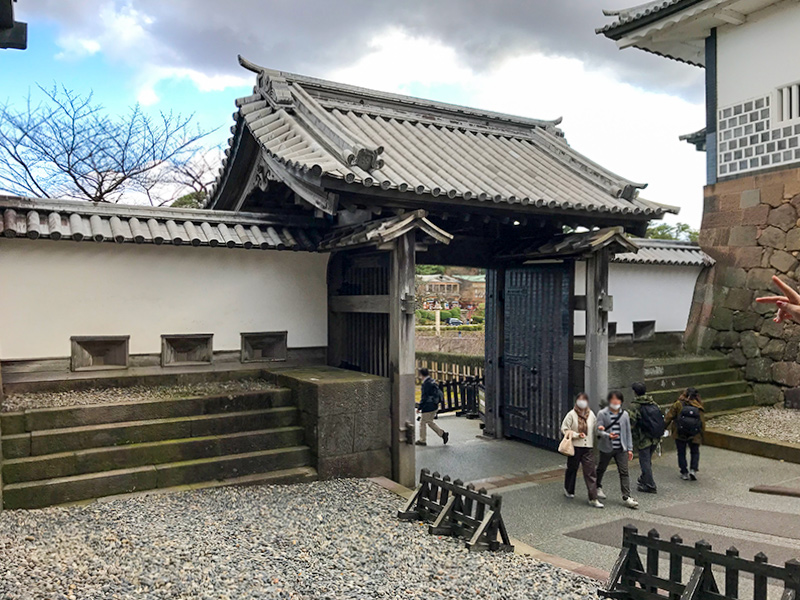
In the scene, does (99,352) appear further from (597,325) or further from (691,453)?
(691,453)

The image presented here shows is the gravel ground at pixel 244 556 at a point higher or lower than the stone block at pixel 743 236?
lower

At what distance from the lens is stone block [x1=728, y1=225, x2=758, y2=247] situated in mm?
12852

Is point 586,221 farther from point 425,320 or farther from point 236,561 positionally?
point 425,320

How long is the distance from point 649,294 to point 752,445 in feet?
12.0

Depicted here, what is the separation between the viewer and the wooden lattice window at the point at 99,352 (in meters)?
7.43

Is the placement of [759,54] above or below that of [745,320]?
above

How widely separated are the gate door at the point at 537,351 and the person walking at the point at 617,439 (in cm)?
201

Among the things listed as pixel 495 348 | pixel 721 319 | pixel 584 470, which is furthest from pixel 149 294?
pixel 721 319

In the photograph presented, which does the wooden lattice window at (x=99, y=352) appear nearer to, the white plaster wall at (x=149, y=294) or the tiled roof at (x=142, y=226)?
the white plaster wall at (x=149, y=294)

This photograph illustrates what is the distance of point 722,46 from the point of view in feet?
43.3

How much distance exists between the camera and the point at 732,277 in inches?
523

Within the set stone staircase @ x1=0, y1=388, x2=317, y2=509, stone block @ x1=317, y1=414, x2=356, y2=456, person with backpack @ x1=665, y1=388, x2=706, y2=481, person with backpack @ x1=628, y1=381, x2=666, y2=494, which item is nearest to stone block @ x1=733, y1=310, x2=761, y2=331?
person with backpack @ x1=665, y1=388, x2=706, y2=481

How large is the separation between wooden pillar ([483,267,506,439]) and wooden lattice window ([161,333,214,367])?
5276 millimetres

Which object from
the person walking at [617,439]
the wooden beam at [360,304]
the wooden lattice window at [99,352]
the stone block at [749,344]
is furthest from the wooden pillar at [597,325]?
the wooden lattice window at [99,352]
